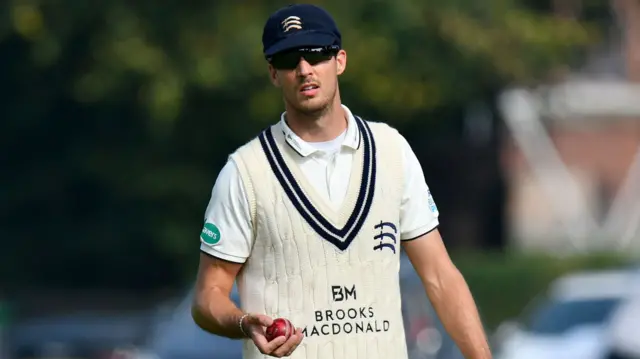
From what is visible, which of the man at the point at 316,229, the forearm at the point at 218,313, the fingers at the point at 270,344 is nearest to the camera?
the fingers at the point at 270,344

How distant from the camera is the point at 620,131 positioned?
126ft

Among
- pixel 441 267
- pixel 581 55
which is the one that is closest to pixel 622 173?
pixel 581 55

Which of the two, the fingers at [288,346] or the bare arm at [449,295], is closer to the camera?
the fingers at [288,346]

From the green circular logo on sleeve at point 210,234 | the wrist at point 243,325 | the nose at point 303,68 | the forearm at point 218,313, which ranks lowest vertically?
the wrist at point 243,325

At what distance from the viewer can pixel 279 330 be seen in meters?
5.46

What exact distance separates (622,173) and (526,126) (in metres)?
4.01

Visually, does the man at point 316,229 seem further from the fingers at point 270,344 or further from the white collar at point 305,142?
the fingers at point 270,344

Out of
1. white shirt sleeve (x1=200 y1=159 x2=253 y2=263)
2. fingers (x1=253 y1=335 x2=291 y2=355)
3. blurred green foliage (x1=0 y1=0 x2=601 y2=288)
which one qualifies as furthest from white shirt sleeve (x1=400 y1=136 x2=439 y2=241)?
blurred green foliage (x1=0 y1=0 x2=601 y2=288)

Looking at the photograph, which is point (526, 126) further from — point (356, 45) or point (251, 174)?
point (251, 174)

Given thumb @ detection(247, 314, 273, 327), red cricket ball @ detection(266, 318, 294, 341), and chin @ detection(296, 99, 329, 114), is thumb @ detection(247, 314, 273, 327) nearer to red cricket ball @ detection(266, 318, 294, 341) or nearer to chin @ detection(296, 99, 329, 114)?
red cricket ball @ detection(266, 318, 294, 341)

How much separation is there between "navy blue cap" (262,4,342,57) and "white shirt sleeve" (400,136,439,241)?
0.46 metres

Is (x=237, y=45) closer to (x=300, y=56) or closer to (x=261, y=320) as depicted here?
(x=300, y=56)

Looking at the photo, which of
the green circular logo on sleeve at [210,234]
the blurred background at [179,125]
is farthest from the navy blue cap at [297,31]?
the blurred background at [179,125]

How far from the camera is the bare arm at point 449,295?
19.4 ft
